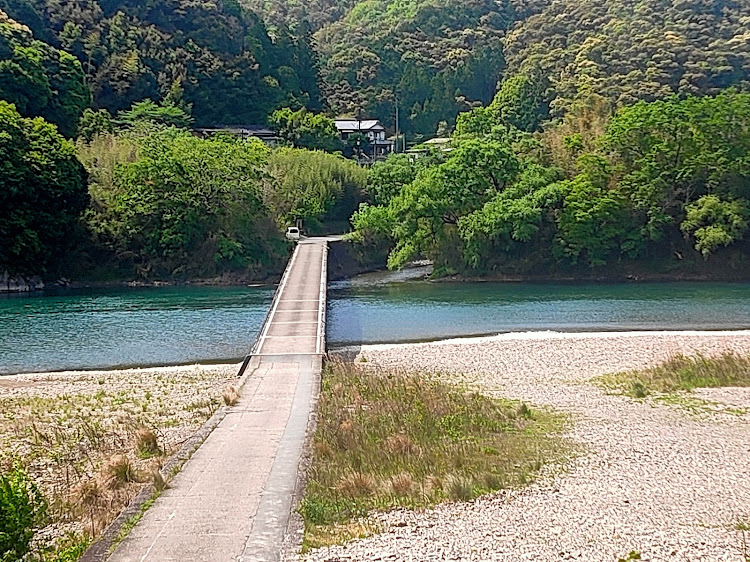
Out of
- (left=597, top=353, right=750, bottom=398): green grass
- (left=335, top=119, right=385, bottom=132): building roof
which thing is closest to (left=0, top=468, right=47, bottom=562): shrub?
(left=597, top=353, right=750, bottom=398): green grass

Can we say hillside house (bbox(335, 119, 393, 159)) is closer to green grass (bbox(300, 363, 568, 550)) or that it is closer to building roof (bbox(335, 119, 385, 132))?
building roof (bbox(335, 119, 385, 132))

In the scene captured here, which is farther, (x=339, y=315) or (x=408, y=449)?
(x=339, y=315)

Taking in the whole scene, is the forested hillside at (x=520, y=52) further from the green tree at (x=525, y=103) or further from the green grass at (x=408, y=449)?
the green grass at (x=408, y=449)

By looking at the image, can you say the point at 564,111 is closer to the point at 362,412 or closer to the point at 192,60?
the point at 192,60

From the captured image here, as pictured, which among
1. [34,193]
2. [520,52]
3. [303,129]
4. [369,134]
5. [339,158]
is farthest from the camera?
[520,52]

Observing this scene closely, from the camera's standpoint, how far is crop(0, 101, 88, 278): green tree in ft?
129

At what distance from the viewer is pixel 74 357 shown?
80.5 feet

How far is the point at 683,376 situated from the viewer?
1805 centimetres

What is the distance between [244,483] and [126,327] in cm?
2091

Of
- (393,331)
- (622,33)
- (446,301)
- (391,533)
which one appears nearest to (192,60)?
(622,33)

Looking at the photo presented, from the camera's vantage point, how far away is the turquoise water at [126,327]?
79.9 ft

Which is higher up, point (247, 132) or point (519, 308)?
point (247, 132)

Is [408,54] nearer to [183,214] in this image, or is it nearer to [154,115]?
[154,115]

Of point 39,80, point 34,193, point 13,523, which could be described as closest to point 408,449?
point 13,523
